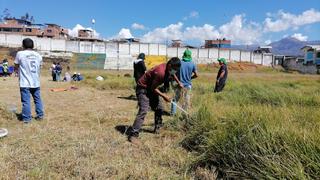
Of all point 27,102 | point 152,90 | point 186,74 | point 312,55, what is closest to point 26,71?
point 27,102

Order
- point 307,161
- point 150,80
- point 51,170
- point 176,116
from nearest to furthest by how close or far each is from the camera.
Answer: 1. point 307,161
2. point 51,170
3. point 150,80
4. point 176,116

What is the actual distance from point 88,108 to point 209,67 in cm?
5980

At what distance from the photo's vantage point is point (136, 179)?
3.94 m

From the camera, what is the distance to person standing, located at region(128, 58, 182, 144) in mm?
5582

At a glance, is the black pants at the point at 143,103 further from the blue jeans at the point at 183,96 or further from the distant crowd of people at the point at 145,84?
the blue jeans at the point at 183,96

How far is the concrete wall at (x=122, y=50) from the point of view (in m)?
61.6

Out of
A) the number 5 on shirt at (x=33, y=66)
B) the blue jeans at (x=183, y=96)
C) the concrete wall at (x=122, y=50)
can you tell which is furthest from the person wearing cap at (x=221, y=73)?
the concrete wall at (x=122, y=50)

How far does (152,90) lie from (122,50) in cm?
6414

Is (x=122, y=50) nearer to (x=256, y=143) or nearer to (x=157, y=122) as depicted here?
(x=157, y=122)

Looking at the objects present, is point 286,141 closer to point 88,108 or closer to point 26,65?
point 26,65

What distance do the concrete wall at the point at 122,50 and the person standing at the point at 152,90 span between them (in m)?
52.3

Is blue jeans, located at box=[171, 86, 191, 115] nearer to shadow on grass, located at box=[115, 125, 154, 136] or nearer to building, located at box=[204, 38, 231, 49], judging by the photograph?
shadow on grass, located at box=[115, 125, 154, 136]

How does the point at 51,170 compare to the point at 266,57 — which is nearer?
the point at 51,170

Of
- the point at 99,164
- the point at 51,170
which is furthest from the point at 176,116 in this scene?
the point at 51,170
